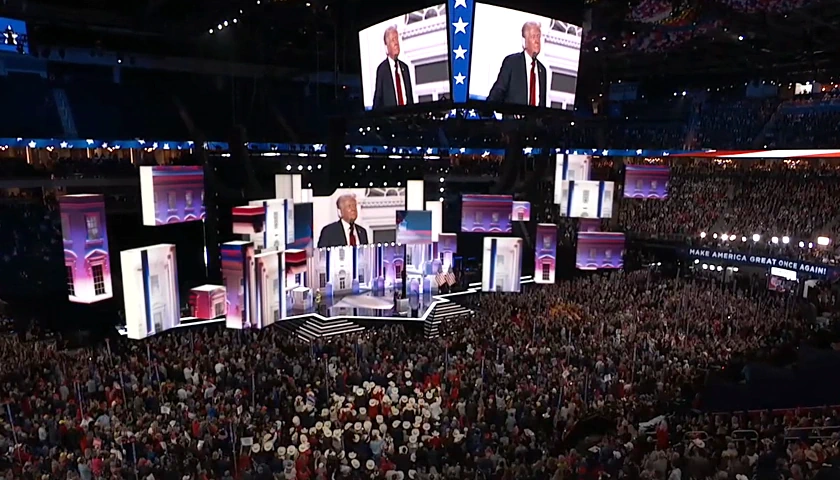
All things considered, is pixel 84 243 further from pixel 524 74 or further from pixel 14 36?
pixel 14 36

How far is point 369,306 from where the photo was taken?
2041 cm

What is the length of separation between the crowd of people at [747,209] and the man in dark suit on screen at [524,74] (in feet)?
50.5

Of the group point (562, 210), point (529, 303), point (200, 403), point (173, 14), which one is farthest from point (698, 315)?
point (173, 14)

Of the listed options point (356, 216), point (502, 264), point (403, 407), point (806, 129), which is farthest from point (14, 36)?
point (806, 129)

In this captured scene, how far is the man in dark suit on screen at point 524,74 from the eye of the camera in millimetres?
12500

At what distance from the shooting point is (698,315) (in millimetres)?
16484

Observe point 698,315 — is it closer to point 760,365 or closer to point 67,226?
point 760,365

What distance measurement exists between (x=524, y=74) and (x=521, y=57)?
1.18 feet

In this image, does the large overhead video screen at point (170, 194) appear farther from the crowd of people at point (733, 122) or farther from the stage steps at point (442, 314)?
the crowd of people at point (733, 122)

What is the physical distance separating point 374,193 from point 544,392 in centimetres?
1113

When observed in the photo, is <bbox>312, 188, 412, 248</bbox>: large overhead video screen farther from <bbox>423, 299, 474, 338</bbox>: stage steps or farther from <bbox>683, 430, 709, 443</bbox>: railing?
<bbox>683, 430, 709, 443</bbox>: railing

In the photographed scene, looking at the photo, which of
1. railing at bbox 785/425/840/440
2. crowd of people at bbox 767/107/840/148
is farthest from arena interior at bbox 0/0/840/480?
crowd of people at bbox 767/107/840/148

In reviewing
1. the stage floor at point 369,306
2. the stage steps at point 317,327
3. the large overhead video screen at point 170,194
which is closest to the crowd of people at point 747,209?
the stage floor at point 369,306

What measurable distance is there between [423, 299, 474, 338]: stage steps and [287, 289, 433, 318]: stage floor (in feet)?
1.11
